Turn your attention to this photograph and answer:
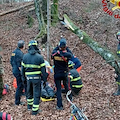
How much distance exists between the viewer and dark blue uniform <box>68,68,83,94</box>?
237 inches

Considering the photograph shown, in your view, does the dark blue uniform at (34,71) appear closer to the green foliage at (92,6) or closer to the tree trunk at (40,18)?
the tree trunk at (40,18)

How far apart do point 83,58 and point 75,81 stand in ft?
12.5

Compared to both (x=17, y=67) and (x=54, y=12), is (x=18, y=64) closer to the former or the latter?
(x=17, y=67)

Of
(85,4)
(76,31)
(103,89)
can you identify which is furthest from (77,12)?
(103,89)

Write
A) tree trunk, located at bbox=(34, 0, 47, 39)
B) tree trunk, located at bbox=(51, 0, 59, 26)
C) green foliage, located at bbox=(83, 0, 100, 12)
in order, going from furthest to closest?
green foliage, located at bbox=(83, 0, 100, 12), tree trunk, located at bbox=(51, 0, 59, 26), tree trunk, located at bbox=(34, 0, 47, 39)

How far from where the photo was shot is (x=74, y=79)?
19.9 feet

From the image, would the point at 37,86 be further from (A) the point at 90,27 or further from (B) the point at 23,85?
(A) the point at 90,27

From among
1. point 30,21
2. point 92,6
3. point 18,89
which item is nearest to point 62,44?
point 18,89

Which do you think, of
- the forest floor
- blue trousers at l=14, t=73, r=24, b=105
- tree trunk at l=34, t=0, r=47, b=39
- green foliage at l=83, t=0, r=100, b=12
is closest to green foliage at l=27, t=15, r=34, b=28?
the forest floor

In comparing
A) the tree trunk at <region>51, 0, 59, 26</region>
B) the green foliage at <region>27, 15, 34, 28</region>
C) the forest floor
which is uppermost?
the tree trunk at <region>51, 0, 59, 26</region>

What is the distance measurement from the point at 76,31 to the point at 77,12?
3875mm

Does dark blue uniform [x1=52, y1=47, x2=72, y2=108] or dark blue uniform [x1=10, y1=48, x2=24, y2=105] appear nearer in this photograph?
dark blue uniform [x1=52, y1=47, x2=72, y2=108]

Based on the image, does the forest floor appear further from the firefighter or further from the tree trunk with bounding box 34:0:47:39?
the tree trunk with bounding box 34:0:47:39

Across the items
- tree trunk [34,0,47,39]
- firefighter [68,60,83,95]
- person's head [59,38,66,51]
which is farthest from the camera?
tree trunk [34,0,47,39]
